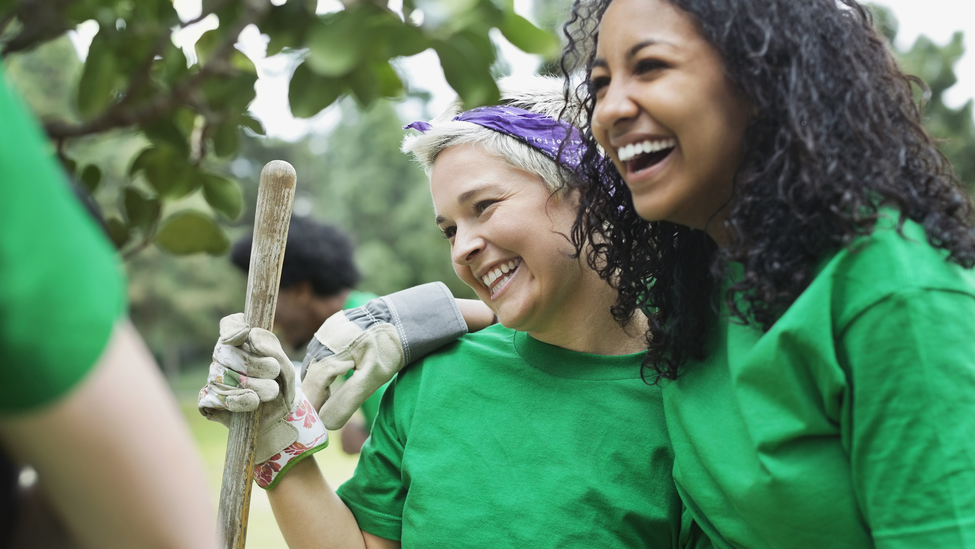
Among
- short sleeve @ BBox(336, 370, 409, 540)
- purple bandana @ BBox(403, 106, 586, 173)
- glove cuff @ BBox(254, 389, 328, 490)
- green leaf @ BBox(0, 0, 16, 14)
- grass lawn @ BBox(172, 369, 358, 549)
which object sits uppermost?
green leaf @ BBox(0, 0, 16, 14)

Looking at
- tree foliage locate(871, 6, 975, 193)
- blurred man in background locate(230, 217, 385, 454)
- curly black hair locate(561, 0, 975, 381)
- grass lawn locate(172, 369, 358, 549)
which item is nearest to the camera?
curly black hair locate(561, 0, 975, 381)

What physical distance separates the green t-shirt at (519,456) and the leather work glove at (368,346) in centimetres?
7

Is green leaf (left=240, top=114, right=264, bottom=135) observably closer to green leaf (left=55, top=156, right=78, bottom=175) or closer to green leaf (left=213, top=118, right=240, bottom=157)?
green leaf (left=213, top=118, right=240, bottom=157)

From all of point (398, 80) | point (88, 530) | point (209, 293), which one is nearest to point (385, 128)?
point (209, 293)

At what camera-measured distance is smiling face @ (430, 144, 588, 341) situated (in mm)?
1886

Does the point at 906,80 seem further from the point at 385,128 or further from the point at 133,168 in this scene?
the point at 385,128

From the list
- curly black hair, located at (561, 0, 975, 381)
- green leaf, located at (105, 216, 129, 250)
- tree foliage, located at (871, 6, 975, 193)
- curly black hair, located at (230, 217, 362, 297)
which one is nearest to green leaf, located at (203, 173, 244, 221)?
green leaf, located at (105, 216, 129, 250)

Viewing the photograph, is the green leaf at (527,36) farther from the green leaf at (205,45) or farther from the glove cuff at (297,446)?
the glove cuff at (297,446)

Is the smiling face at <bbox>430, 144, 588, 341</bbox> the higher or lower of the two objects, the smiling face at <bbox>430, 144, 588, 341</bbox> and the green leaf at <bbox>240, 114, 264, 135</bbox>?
the lower

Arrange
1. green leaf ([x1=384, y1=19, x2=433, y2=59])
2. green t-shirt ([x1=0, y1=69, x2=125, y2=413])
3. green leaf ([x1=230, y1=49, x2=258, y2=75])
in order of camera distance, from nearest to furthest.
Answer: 1. green t-shirt ([x1=0, y1=69, x2=125, y2=413])
2. green leaf ([x1=384, y1=19, x2=433, y2=59])
3. green leaf ([x1=230, y1=49, x2=258, y2=75])

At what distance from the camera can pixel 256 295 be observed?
5.78ft

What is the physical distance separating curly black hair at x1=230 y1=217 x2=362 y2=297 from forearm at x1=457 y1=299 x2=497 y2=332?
117 inches

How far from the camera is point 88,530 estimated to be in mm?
657

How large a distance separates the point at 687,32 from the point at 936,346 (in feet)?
2.09
